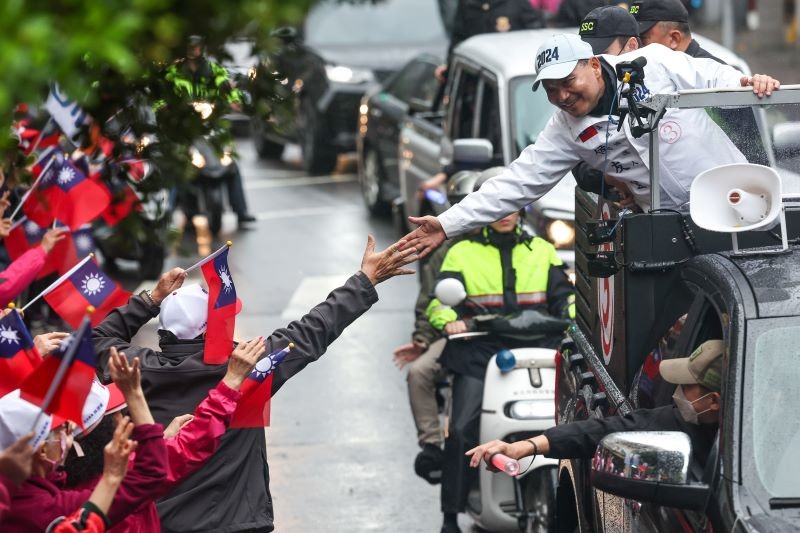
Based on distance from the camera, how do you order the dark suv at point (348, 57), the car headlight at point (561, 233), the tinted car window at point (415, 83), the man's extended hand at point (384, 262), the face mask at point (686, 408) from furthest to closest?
the dark suv at point (348, 57), the tinted car window at point (415, 83), the car headlight at point (561, 233), the man's extended hand at point (384, 262), the face mask at point (686, 408)

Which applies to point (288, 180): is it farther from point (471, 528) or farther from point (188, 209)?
point (471, 528)

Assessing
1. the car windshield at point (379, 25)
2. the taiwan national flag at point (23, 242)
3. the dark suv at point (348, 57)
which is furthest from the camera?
the car windshield at point (379, 25)

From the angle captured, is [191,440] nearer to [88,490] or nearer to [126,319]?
[88,490]

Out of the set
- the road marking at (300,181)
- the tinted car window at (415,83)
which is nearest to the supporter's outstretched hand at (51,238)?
the tinted car window at (415,83)

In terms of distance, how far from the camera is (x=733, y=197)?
462cm

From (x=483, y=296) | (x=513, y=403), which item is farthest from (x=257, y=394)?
(x=483, y=296)

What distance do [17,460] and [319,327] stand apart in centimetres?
173

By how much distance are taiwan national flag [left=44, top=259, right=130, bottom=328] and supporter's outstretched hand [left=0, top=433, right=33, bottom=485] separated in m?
2.12

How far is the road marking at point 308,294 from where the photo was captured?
12.5m

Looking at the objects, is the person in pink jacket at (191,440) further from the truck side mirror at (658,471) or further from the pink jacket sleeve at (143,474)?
the truck side mirror at (658,471)

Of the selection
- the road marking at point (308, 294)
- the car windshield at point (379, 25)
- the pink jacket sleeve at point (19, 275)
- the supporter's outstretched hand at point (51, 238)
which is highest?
the pink jacket sleeve at point (19, 275)

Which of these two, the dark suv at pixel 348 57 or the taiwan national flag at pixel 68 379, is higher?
the taiwan national flag at pixel 68 379

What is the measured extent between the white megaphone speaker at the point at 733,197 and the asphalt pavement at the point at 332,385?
2.12m

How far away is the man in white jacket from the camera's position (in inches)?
216
